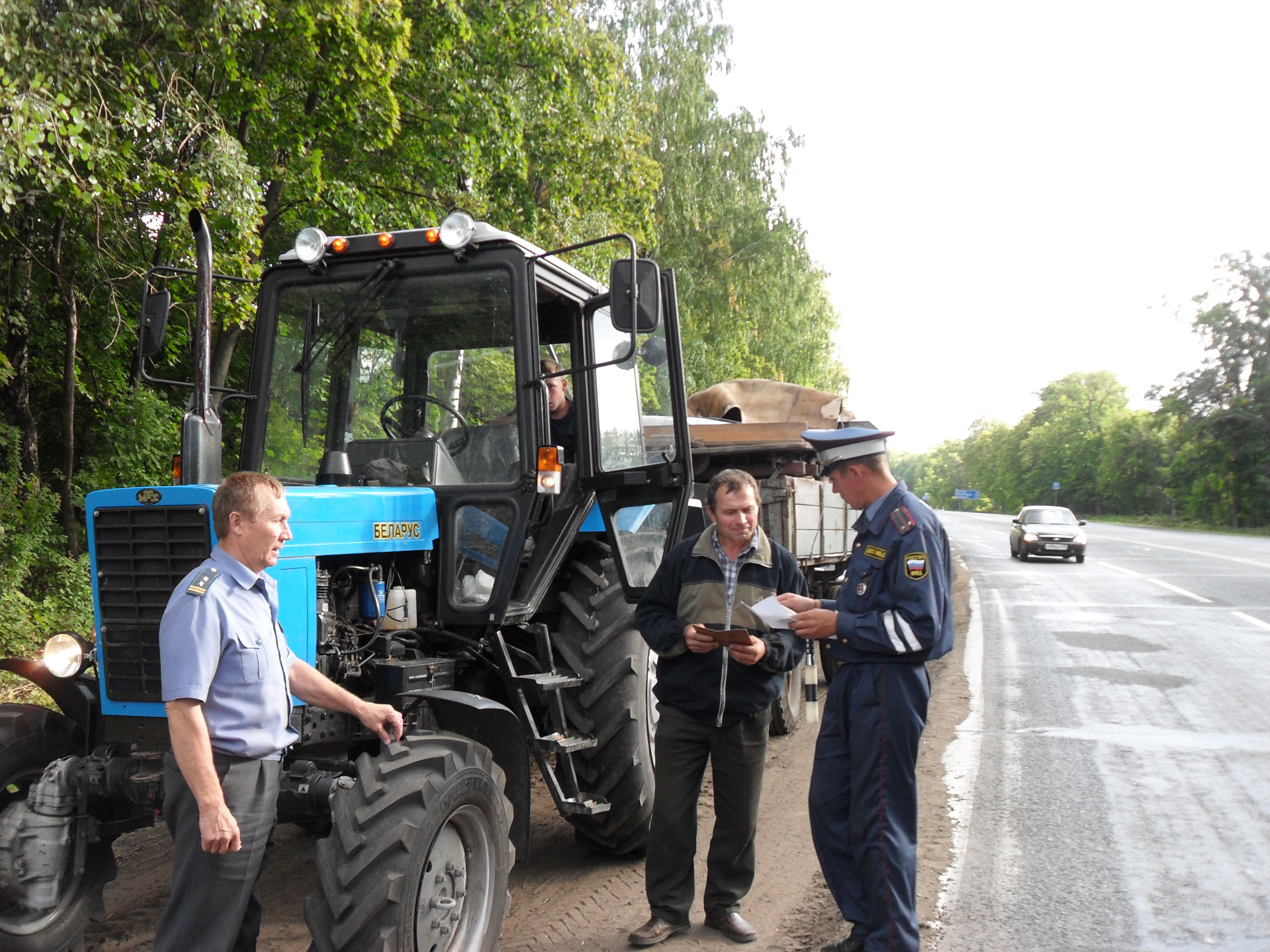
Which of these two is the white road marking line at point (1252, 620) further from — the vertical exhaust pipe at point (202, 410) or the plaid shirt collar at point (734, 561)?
the vertical exhaust pipe at point (202, 410)

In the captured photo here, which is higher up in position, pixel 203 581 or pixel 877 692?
pixel 203 581

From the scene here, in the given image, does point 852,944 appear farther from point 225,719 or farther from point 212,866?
point 225,719

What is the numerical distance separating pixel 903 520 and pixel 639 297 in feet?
4.54

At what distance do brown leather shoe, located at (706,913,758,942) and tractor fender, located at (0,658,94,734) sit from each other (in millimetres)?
2507

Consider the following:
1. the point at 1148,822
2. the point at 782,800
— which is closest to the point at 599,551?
the point at 782,800

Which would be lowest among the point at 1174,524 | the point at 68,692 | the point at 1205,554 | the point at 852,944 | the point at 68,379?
the point at 852,944

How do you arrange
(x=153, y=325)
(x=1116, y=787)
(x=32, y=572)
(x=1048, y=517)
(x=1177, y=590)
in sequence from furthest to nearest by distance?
(x=1048, y=517)
(x=1177, y=590)
(x=32, y=572)
(x=1116, y=787)
(x=153, y=325)

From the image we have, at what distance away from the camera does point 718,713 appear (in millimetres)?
4043

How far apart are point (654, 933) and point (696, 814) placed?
47 cm

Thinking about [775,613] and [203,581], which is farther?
[775,613]

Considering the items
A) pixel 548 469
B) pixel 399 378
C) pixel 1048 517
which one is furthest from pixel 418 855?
pixel 1048 517

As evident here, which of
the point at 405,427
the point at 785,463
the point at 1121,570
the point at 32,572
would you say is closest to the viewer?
the point at 405,427

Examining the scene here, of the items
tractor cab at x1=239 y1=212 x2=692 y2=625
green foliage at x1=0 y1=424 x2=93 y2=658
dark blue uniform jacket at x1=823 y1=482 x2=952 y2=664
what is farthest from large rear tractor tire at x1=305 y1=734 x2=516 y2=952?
green foliage at x1=0 y1=424 x2=93 y2=658

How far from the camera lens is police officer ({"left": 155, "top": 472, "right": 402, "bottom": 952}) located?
8.83ft
